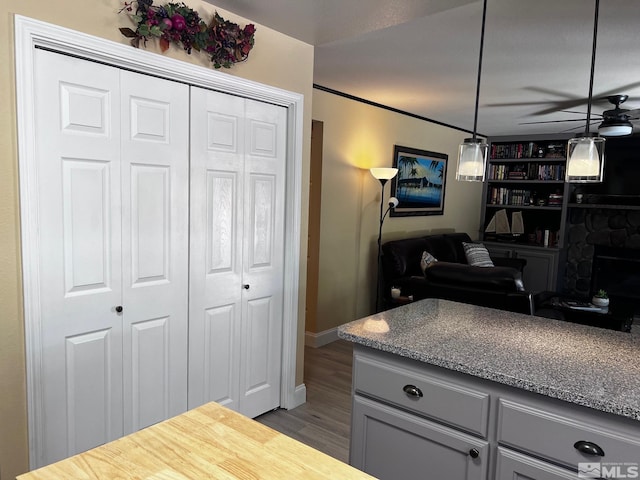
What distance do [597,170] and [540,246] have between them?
214 inches

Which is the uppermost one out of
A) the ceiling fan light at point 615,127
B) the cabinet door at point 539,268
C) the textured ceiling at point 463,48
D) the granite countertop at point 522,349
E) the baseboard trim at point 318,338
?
the textured ceiling at point 463,48

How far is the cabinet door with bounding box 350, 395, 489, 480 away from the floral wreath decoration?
1859 mm

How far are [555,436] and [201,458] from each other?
1.06 m

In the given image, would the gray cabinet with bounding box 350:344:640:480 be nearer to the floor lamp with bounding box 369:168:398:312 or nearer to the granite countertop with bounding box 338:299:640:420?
the granite countertop with bounding box 338:299:640:420

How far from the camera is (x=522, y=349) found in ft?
5.59

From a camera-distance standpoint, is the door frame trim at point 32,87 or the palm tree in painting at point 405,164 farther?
the palm tree in painting at point 405,164

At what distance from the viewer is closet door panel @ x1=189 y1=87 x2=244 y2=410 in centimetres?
249

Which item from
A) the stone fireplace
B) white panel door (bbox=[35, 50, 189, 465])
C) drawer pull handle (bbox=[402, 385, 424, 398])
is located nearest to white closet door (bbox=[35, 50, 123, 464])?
white panel door (bbox=[35, 50, 189, 465])

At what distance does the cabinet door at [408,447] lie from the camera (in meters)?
1.58

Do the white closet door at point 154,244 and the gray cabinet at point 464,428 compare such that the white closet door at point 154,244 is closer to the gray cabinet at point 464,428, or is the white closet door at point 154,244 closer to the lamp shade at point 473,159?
the gray cabinet at point 464,428

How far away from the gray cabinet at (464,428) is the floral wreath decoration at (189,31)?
66.8 inches

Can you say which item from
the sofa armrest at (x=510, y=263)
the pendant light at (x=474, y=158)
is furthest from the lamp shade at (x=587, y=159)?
the sofa armrest at (x=510, y=263)

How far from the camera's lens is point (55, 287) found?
1973mm
